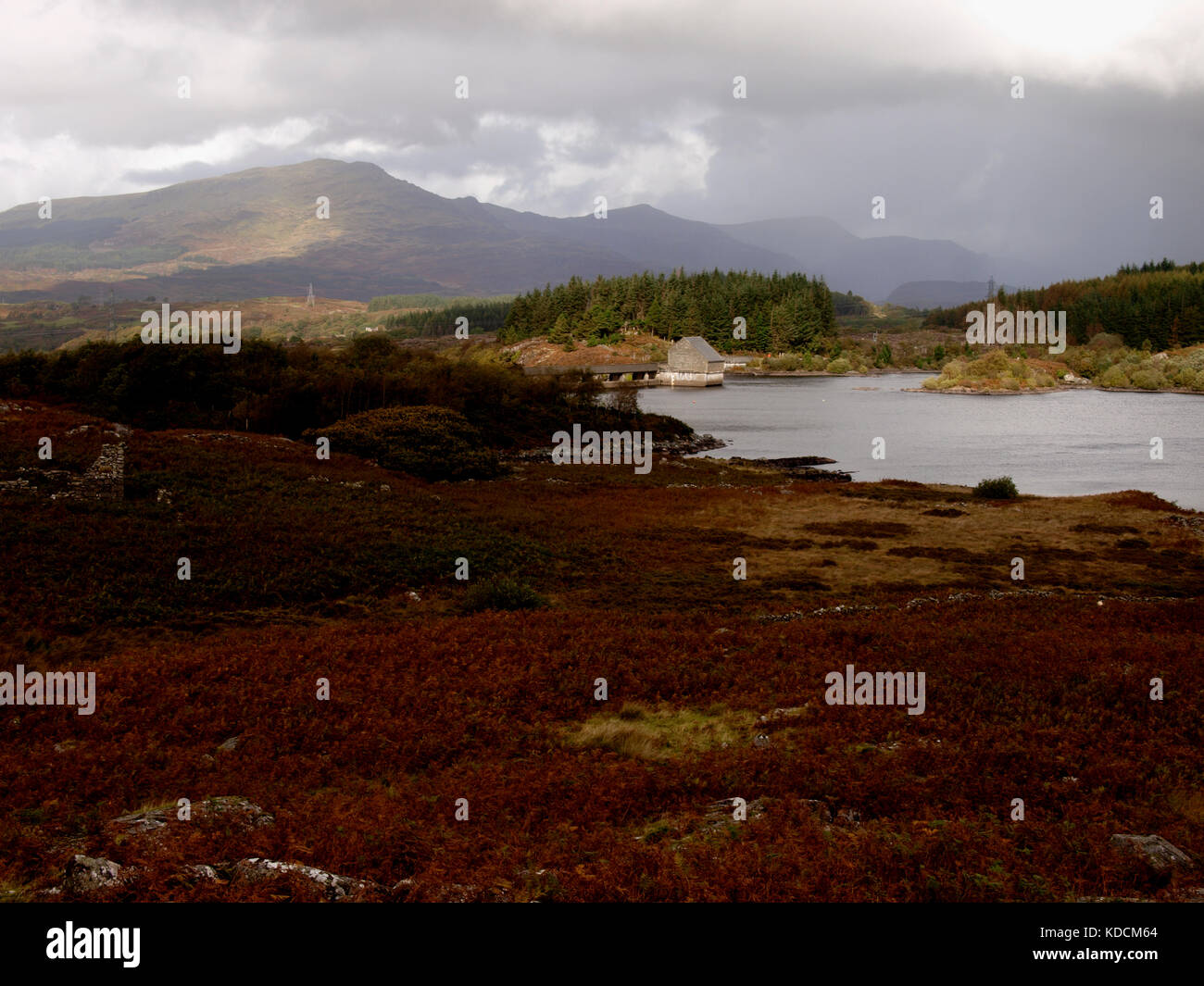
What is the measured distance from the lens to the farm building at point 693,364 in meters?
173

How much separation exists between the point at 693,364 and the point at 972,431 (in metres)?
78.3

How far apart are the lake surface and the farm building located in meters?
5.06

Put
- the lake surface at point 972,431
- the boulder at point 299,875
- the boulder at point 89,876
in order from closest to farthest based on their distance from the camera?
the boulder at point 89,876, the boulder at point 299,875, the lake surface at point 972,431

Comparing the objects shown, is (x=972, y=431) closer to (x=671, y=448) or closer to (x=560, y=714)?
(x=671, y=448)

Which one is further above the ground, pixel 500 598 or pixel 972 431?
pixel 972 431

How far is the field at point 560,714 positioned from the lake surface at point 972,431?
41.4 m

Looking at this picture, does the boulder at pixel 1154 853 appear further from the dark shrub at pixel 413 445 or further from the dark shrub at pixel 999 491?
the dark shrub at pixel 999 491

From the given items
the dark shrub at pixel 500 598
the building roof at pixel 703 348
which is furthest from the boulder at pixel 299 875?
the building roof at pixel 703 348

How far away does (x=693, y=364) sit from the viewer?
172750mm

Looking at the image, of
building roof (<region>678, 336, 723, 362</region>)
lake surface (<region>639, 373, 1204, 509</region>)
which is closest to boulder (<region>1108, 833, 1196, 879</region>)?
lake surface (<region>639, 373, 1204, 509</region>)

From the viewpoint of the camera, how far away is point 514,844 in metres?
8.57

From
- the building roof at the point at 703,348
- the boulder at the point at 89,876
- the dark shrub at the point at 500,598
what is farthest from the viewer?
the building roof at the point at 703,348

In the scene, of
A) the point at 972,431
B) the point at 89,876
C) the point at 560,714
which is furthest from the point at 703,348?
the point at 89,876
